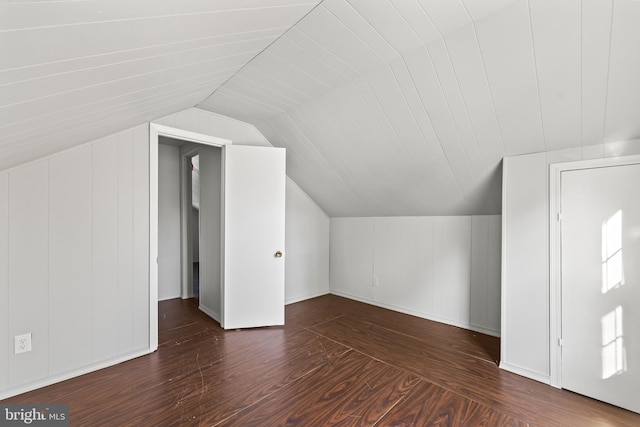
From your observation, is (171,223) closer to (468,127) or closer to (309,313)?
(309,313)

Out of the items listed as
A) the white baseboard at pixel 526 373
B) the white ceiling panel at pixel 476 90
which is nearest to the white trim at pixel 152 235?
the white ceiling panel at pixel 476 90

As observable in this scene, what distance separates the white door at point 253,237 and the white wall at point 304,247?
2.77ft

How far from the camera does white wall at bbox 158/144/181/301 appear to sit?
443 cm

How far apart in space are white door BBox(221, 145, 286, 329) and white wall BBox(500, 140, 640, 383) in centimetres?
226

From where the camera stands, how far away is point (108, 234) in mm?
2443

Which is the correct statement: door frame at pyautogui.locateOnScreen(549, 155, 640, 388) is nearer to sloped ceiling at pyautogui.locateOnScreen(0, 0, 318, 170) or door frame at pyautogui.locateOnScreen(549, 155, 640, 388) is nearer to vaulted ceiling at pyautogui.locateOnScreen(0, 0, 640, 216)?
vaulted ceiling at pyautogui.locateOnScreen(0, 0, 640, 216)

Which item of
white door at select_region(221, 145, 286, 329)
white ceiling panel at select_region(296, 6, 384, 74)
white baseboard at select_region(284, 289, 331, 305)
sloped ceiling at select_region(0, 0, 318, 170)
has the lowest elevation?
white baseboard at select_region(284, 289, 331, 305)

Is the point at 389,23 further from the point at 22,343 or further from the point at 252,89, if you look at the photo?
the point at 22,343

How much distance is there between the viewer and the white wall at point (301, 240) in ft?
11.8

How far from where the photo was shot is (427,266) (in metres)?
3.61

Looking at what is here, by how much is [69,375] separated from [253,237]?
6.14ft

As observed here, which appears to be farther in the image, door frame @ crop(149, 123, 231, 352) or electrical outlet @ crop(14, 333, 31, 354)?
door frame @ crop(149, 123, 231, 352)

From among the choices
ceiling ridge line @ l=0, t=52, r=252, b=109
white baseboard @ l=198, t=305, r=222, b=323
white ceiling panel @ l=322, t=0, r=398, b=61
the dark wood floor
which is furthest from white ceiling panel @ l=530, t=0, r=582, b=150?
white baseboard @ l=198, t=305, r=222, b=323

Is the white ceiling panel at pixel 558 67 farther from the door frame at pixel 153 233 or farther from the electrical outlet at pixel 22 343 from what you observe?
the electrical outlet at pixel 22 343
